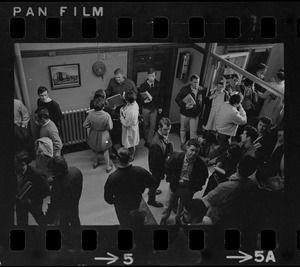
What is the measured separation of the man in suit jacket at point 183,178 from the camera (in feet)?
9.18

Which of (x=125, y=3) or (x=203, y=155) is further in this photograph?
(x=203, y=155)

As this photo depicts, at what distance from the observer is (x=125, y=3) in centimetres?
264

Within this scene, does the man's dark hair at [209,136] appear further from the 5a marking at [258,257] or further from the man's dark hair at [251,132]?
the 5a marking at [258,257]

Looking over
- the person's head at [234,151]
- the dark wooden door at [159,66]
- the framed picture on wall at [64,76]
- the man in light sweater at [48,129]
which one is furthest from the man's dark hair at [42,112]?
the person's head at [234,151]

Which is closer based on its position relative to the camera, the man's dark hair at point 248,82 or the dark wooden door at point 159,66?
the dark wooden door at point 159,66

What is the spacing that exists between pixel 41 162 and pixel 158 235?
782 mm

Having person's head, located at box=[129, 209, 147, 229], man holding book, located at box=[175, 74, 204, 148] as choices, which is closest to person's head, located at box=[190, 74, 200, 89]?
man holding book, located at box=[175, 74, 204, 148]

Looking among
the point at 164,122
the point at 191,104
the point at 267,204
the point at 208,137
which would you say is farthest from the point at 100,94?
the point at 267,204

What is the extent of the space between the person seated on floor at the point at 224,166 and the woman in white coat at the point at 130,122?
1.54 ft

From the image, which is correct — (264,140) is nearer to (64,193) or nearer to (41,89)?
(64,193)

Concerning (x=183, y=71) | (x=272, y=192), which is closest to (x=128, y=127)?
(x=183, y=71)

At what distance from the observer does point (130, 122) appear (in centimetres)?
277

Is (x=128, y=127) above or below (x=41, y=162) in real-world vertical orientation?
above

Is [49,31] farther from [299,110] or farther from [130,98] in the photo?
[299,110]
